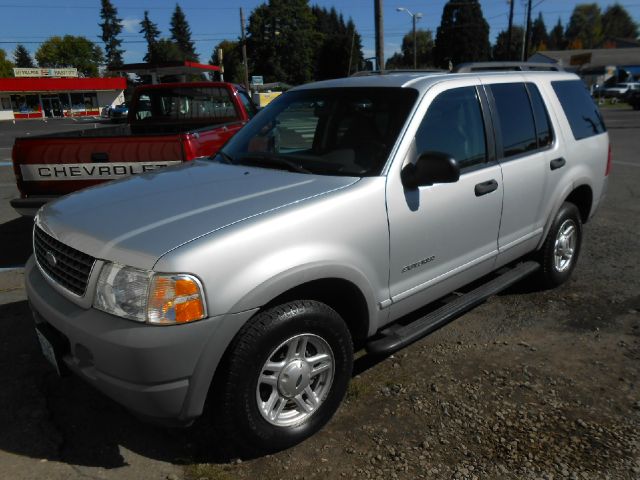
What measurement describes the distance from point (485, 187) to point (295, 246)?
1611 millimetres

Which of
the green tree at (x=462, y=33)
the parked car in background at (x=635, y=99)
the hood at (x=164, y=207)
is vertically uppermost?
the green tree at (x=462, y=33)

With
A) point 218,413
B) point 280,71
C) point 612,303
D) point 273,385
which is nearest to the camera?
point 218,413

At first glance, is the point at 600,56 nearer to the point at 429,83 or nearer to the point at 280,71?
the point at 280,71

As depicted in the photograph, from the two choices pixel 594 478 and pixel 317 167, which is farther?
pixel 317 167

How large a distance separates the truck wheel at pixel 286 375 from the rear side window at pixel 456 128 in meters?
1.28

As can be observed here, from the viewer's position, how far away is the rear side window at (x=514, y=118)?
384 cm

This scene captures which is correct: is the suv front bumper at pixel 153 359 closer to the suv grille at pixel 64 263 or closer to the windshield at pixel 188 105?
the suv grille at pixel 64 263

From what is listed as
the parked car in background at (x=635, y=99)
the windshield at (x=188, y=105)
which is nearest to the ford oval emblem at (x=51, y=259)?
the windshield at (x=188, y=105)

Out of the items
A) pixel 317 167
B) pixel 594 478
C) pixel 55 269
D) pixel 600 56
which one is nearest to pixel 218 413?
pixel 55 269

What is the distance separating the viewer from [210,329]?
2.23 meters

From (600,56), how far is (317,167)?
82756 millimetres

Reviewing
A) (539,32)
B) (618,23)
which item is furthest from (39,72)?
(618,23)

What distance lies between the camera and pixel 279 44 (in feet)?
292

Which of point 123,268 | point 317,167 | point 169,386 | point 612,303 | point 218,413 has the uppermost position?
point 317,167
